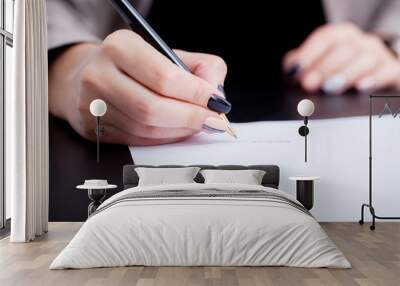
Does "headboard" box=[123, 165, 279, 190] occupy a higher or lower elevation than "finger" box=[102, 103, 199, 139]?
lower

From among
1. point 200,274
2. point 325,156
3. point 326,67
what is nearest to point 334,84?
point 326,67

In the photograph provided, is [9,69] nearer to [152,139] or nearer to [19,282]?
[152,139]

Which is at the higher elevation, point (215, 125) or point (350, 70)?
point (350, 70)

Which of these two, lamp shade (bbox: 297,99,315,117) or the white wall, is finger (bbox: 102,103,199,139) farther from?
lamp shade (bbox: 297,99,315,117)

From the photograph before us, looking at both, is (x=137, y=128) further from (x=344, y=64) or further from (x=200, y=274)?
(x=200, y=274)

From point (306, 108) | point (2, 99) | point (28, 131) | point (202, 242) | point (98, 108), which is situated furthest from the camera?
point (306, 108)

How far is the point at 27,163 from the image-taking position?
622cm

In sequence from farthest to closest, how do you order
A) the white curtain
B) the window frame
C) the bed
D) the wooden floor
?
1. the window frame
2. the white curtain
3. the bed
4. the wooden floor

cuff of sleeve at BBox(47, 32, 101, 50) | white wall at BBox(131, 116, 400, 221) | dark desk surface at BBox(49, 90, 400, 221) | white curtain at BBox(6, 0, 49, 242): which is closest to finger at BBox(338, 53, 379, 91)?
dark desk surface at BBox(49, 90, 400, 221)

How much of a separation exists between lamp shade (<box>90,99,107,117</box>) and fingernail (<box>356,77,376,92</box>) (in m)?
3.30

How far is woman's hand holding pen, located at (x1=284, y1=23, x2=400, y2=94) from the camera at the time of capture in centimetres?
776

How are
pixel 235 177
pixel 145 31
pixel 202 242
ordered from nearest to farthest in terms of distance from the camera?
pixel 202 242 → pixel 235 177 → pixel 145 31

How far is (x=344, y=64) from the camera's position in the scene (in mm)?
7777

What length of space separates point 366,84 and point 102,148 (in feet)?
11.7
